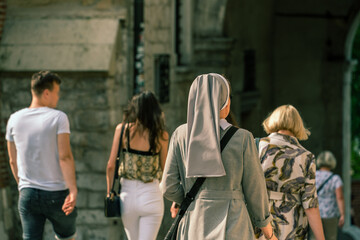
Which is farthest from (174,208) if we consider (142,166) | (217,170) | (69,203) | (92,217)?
(92,217)

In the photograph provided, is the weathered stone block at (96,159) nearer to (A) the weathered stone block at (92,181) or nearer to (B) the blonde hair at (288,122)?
(A) the weathered stone block at (92,181)

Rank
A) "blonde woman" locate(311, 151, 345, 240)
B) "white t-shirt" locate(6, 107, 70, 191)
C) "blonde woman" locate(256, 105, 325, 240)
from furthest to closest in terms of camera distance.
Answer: "blonde woman" locate(311, 151, 345, 240) → "white t-shirt" locate(6, 107, 70, 191) → "blonde woman" locate(256, 105, 325, 240)

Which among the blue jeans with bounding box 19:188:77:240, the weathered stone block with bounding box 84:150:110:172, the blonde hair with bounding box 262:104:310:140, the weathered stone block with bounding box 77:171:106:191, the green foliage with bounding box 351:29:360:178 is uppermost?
the blonde hair with bounding box 262:104:310:140

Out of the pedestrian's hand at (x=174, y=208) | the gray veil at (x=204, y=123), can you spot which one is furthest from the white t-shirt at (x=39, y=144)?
the gray veil at (x=204, y=123)

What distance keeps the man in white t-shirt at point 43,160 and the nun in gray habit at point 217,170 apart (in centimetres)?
141

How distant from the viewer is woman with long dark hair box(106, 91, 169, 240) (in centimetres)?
501

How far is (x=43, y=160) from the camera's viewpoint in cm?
490

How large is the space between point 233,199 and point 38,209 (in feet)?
5.86

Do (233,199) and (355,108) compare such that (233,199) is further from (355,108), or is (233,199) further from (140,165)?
(355,108)

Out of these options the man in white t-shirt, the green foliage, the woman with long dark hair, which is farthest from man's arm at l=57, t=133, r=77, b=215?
the green foliage

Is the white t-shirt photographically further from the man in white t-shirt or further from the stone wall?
the stone wall

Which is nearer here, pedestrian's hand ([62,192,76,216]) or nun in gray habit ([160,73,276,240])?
nun in gray habit ([160,73,276,240])

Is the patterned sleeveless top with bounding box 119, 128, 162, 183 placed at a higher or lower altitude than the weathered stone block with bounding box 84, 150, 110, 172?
higher

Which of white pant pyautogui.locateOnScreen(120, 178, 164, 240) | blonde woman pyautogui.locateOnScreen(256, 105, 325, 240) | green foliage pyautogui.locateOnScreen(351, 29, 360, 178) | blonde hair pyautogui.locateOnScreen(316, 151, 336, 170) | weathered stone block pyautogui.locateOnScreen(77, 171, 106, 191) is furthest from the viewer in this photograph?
green foliage pyautogui.locateOnScreen(351, 29, 360, 178)
